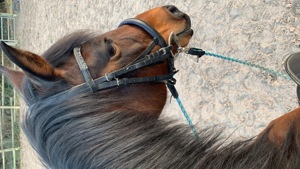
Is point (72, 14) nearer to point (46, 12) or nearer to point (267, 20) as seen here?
point (46, 12)

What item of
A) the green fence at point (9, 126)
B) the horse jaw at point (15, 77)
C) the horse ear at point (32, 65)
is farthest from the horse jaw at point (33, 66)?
the green fence at point (9, 126)

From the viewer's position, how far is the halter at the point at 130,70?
105 cm

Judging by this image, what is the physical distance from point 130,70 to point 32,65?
1.02ft

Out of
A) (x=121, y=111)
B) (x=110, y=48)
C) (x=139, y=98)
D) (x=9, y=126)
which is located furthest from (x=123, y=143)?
(x=9, y=126)

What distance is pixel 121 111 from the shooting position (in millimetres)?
1026

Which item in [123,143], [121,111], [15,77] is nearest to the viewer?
[123,143]

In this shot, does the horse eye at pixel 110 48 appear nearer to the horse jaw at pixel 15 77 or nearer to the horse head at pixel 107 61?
the horse head at pixel 107 61

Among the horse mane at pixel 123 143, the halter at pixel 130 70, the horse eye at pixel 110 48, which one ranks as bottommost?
the horse mane at pixel 123 143

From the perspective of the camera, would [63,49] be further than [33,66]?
Yes

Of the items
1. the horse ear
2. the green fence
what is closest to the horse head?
the horse ear

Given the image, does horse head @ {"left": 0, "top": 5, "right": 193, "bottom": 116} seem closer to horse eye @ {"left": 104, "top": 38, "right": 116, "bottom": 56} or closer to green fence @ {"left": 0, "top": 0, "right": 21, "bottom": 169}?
horse eye @ {"left": 104, "top": 38, "right": 116, "bottom": 56}

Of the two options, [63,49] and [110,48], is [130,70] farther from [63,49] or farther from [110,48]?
[63,49]

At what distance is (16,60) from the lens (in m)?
0.96

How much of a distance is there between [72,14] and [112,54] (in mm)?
3097
